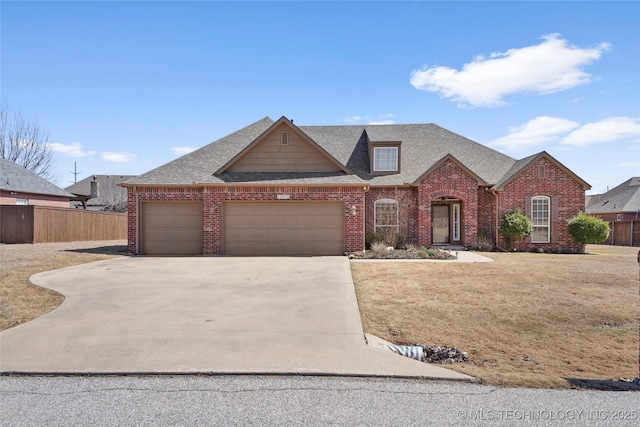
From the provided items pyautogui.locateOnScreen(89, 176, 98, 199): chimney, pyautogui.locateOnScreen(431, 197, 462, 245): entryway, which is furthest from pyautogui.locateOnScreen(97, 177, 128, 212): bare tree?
pyautogui.locateOnScreen(431, 197, 462, 245): entryway

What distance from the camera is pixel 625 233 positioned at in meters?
29.9

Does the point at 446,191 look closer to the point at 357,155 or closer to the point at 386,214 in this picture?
the point at 386,214

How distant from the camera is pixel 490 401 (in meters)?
4.00

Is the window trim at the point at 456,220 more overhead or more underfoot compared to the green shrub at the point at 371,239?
more overhead

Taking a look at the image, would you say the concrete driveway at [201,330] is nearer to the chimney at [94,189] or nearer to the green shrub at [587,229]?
the green shrub at [587,229]

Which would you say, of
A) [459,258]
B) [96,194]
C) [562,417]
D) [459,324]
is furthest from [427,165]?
[96,194]

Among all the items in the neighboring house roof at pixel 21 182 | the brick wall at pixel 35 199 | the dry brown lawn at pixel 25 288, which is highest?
the neighboring house roof at pixel 21 182

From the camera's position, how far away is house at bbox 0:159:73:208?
27.6 metres

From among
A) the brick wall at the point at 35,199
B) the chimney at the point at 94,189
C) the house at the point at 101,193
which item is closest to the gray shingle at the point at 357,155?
the brick wall at the point at 35,199

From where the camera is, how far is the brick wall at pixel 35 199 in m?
27.4

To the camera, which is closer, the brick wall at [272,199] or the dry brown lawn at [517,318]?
the dry brown lawn at [517,318]

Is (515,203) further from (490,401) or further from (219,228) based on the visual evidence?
(490,401)

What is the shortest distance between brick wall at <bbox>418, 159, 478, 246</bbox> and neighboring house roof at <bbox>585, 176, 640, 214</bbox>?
2122 centimetres

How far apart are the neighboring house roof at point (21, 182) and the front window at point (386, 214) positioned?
24.7 metres
